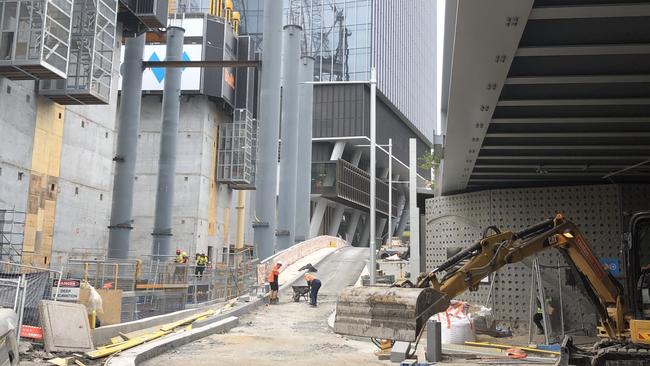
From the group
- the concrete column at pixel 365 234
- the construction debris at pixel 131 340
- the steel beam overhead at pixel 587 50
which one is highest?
the concrete column at pixel 365 234

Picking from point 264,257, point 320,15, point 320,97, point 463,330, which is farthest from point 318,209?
point 463,330

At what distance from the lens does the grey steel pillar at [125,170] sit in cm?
3353

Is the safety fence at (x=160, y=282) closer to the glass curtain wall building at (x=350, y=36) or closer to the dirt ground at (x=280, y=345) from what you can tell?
the dirt ground at (x=280, y=345)

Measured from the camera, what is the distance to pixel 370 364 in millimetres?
11812

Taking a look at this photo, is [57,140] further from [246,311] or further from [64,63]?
[246,311]

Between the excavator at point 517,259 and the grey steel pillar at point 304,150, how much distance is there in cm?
3954

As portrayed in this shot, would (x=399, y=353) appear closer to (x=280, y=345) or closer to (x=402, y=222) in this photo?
(x=280, y=345)

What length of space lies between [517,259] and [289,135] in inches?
1227

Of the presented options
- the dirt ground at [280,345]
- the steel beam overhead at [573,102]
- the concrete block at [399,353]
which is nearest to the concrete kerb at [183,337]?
the dirt ground at [280,345]

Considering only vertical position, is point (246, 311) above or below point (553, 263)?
below

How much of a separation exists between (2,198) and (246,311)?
41.9 feet

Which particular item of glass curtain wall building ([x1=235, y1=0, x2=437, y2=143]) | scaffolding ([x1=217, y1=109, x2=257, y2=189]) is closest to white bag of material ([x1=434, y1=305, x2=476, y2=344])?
scaffolding ([x1=217, y1=109, x2=257, y2=189])

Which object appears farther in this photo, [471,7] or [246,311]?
[246,311]

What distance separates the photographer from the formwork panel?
76.5ft
